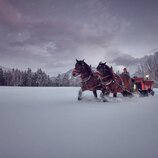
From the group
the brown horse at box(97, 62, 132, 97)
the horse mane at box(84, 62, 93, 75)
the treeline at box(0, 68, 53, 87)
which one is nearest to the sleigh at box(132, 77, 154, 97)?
the brown horse at box(97, 62, 132, 97)

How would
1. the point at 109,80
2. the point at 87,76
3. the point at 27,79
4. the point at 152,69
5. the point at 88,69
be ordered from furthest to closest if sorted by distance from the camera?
1. the point at 27,79
2. the point at 152,69
3. the point at 109,80
4. the point at 88,69
5. the point at 87,76

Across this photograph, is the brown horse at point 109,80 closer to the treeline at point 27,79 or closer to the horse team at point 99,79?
the horse team at point 99,79

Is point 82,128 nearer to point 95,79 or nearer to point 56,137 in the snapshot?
point 56,137

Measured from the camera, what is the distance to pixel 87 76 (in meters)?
7.67

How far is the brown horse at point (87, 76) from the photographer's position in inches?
Result: 298

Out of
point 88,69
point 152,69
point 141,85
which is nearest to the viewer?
point 88,69

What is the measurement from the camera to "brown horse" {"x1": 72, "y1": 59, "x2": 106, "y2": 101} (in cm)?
757

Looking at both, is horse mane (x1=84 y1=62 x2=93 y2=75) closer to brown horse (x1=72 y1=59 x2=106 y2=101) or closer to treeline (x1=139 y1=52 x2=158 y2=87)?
brown horse (x1=72 y1=59 x2=106 y2=101)

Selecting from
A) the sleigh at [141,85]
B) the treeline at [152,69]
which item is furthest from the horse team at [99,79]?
the treeline at [152,69]

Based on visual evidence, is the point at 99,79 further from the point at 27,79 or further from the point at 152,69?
the point at 27,79

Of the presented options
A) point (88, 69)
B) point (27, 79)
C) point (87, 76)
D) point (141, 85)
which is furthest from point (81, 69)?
point (27, 79)

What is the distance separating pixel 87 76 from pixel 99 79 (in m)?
0.61

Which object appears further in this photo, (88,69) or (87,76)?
(88,69)

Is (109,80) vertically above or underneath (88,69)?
underneath
